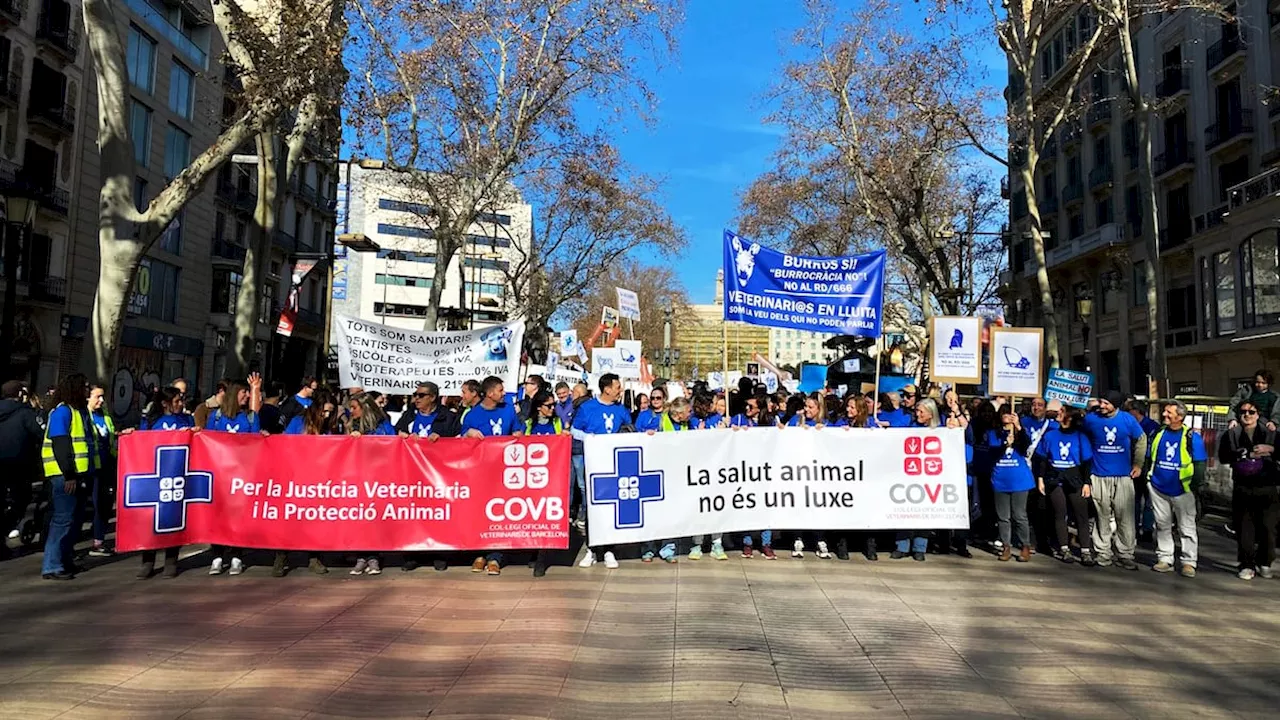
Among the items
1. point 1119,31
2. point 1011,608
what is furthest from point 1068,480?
point 1119,31

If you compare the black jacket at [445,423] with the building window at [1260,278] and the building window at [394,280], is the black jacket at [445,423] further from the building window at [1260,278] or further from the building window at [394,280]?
the building window at [394,280]

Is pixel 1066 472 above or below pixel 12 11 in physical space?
below

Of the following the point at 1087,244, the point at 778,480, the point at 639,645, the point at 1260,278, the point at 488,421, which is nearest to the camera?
the point at 639,645

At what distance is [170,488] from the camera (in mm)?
7465

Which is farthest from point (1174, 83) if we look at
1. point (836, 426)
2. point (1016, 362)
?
point (836, 426)

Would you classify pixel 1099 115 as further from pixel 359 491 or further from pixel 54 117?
pixel 54 117

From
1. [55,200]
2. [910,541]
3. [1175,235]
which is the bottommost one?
[910,541]

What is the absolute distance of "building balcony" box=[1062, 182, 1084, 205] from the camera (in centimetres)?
4046

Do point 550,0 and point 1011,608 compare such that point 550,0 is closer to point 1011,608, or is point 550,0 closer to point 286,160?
point 286,160

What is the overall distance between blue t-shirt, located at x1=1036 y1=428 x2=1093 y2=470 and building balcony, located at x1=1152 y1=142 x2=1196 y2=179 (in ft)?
98.1

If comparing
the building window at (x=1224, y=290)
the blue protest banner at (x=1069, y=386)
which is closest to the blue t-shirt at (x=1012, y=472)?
the blue protest banner at (x=1069, y=386)

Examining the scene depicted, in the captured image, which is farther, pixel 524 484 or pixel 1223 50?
pixel 1223 50

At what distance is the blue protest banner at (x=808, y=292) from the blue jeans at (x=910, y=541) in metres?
2.46

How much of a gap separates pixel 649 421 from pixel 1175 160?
111ft
